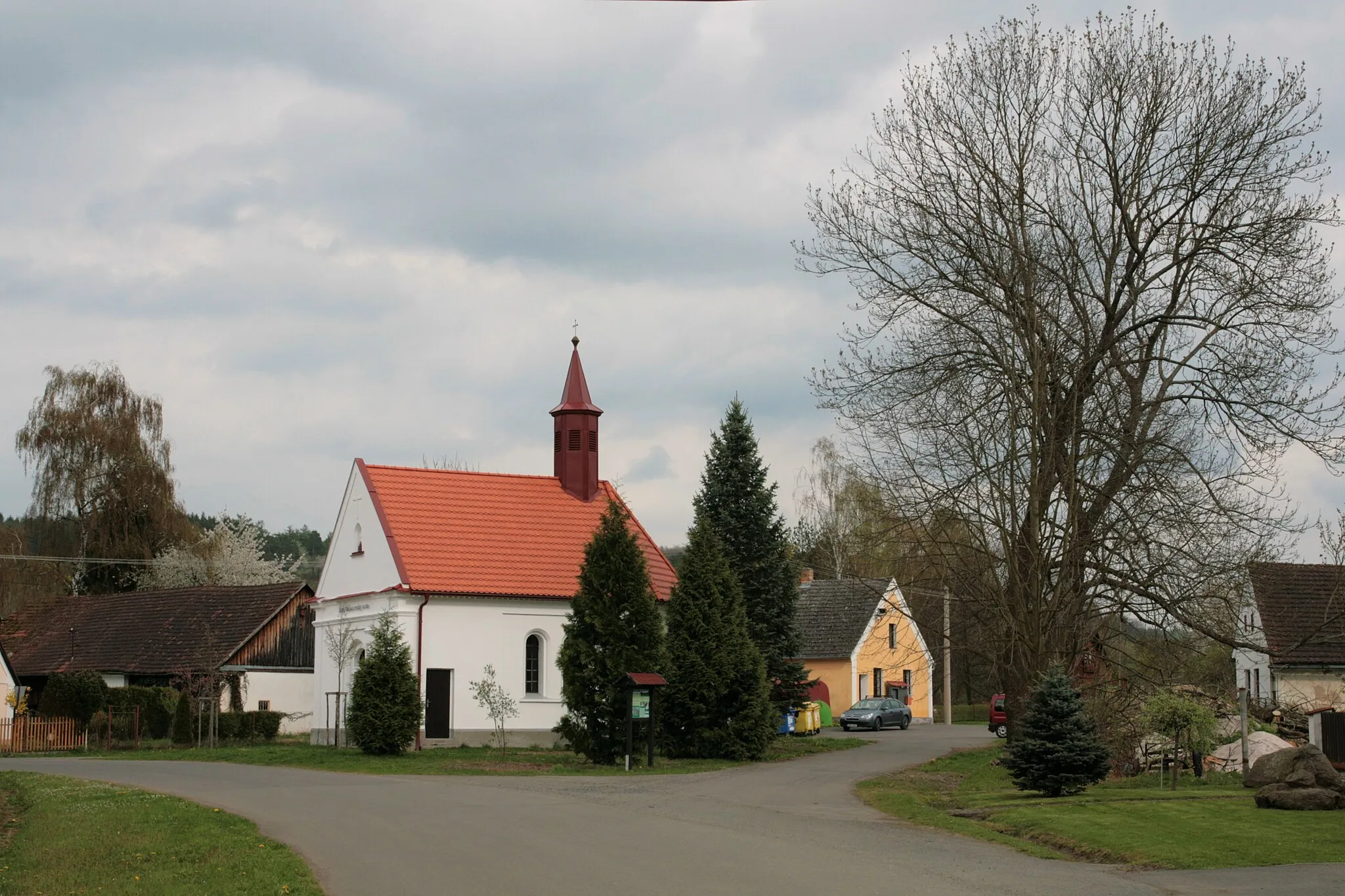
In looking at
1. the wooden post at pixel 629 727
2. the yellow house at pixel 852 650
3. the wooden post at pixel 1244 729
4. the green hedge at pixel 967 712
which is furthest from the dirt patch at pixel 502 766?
the green hedge at pixel 967 712

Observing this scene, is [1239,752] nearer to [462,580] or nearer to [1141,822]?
[1141,822]

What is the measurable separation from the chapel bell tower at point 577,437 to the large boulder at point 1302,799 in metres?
25.2

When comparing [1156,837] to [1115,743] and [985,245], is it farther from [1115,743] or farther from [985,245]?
[985,245]

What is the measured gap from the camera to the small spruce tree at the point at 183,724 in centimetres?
3878

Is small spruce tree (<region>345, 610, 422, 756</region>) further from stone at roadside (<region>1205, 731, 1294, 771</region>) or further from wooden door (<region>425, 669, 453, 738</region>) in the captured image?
stone at roadside (<region>1205, 731, 1294, 771</region>)

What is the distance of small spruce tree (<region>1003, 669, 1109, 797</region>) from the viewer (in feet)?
67.8

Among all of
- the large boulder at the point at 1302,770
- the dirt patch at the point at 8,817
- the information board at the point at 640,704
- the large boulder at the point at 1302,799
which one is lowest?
the dirt patch at the point at 8,817

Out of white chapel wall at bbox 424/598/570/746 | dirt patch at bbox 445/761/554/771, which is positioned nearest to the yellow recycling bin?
white chapel wall at bbox 424/598/570/746

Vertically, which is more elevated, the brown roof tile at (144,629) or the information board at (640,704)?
the brown roof tile at (144,629)

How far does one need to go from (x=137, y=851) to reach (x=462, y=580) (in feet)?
70.8

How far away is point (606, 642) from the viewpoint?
29.9 m

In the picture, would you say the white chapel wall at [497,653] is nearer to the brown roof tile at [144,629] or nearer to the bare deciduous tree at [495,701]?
the bare deciduous tree at [495,701]

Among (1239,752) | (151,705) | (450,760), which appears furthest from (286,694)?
(1239,752)

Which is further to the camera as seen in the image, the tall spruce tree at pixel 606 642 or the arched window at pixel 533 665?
the arched window at pixel 533 665
